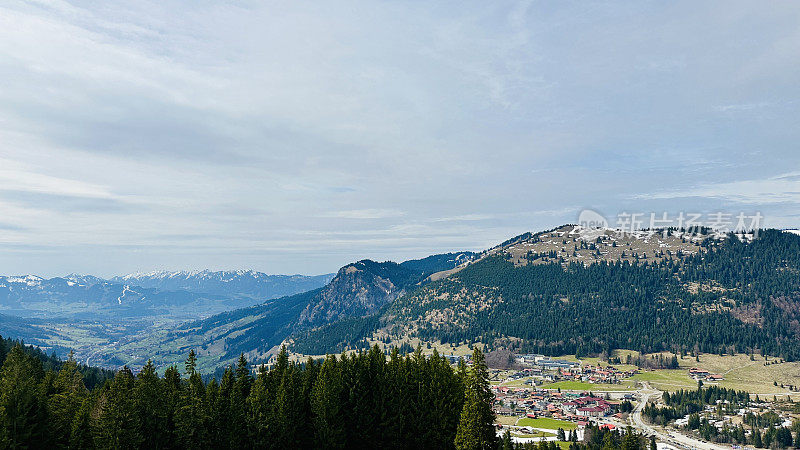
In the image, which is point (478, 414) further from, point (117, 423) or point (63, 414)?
point (63, 414)

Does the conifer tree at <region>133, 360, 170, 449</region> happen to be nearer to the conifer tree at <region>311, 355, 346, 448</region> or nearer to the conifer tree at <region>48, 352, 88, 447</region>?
the conifer tree at <region>48, 352, 88, 447</region>

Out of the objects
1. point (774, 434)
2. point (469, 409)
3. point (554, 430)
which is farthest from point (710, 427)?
point (469, 409)

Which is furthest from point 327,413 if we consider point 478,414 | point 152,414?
point 478,414

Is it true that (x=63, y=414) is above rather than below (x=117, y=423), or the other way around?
below

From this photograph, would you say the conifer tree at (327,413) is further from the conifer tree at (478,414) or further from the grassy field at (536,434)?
the grassy field at (536,434)

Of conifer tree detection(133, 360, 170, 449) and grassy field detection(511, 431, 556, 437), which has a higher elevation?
conifer tree detection(133, 360, 170, 449)

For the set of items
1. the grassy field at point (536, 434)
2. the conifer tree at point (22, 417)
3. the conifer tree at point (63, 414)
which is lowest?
the grassy field at point (536, 434)

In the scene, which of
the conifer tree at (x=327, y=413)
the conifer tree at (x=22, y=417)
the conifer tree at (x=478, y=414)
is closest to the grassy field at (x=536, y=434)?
the conifer tree at (x=327, y=413)

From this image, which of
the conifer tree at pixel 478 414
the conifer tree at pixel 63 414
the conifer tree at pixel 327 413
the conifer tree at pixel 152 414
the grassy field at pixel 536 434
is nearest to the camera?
the conifer tree at pixel 478 414

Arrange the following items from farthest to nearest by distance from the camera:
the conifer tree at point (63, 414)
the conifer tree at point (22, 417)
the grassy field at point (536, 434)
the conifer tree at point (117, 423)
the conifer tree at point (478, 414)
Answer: the grassy field at point (536, 434)
the conifer tree at point (63, 414)
the conifer tree at point (117, 423)
the conifer tree at point (22, 417)
the conifer tree at point (478, 414)

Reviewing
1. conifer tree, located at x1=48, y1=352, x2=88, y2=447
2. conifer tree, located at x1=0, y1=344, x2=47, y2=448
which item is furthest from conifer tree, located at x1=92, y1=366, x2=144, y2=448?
conifer tree, located at x1=48, y1=352, x2=88, y2=447

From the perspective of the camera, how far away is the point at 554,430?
189 meters

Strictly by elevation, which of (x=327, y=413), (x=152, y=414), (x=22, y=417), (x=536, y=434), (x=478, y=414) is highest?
(x=478, y=414)

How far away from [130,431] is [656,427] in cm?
21499
